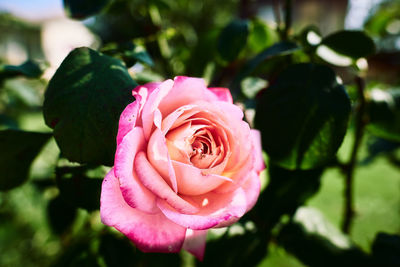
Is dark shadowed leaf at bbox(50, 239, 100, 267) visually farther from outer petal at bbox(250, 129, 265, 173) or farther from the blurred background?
outer petal at bbox(250, 129, 265, 173)

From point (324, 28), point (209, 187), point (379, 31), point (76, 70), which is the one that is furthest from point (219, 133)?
point (324, 28)

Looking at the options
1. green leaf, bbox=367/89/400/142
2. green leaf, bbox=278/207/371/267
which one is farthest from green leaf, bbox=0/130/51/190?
green leaf, bbox=367/89/400/142

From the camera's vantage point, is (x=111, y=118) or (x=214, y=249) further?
(x=214, y=249)

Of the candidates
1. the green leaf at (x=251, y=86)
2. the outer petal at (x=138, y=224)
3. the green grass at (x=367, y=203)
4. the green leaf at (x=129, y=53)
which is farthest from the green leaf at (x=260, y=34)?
the green grass at (x=367, y=203)

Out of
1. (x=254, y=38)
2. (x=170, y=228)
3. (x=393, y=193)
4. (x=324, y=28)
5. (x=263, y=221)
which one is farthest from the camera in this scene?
(x=324, y=28)

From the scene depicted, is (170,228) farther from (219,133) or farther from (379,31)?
(379,31)

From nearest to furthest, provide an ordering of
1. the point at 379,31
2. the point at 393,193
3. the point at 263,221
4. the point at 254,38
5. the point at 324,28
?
the point at 263,221
the point at 254,38
the point at 379,31
the point at 393,193
the point at 324,28

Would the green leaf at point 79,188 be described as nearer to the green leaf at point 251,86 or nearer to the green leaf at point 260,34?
the green leaf at point 251,86
